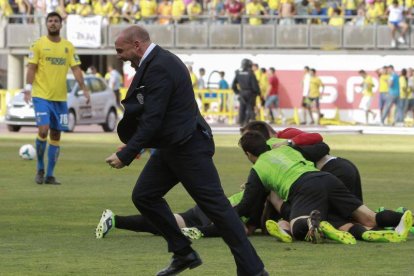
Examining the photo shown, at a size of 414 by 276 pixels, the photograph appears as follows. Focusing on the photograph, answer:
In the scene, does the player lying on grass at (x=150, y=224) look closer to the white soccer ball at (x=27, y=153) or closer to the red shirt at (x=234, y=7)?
the white soccer ball at (x=27, y=153)

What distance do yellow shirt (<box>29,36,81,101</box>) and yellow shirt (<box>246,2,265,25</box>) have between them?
33.9 metres

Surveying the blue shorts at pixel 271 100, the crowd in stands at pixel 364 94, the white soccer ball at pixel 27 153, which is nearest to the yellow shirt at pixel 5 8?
the crowd in stands at pixel 364 94

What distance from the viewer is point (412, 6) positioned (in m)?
52.2

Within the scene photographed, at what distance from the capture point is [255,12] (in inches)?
2109

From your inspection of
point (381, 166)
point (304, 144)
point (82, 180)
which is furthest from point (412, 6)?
point (304, 144)

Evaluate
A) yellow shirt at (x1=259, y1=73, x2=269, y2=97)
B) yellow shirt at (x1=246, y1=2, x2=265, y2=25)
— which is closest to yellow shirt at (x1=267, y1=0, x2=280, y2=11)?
yellow shirt at (x1=246, y1=2, x2=265, y2=25)

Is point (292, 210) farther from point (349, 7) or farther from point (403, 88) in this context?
point (349, 7)

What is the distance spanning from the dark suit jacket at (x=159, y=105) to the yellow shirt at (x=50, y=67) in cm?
975

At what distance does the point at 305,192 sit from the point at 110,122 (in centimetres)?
3111

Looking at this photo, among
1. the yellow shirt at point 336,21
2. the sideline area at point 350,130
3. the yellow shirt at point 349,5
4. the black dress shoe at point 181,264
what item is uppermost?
the yellow shirt at point 349,5

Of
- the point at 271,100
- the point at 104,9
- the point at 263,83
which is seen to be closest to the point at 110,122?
the point at 263,83

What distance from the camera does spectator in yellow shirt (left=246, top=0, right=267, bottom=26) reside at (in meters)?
53.5

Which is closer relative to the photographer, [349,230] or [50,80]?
[349,230]

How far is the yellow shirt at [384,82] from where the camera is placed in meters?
49.2
